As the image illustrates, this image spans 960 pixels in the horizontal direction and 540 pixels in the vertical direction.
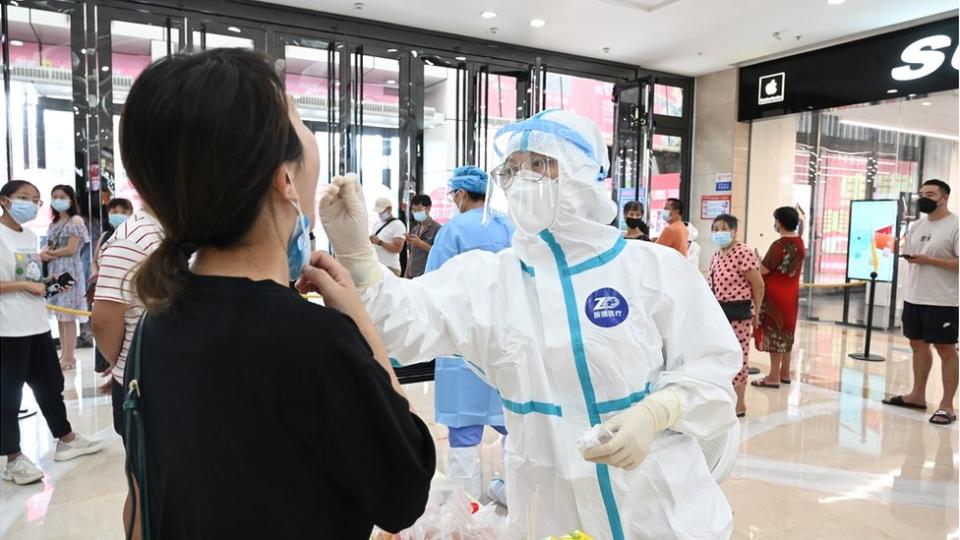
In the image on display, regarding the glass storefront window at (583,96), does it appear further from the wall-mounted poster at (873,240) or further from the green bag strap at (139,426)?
the green bag strap at (139,426)

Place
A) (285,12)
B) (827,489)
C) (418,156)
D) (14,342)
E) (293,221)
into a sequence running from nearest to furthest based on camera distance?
(293,221) → (14,342) → (827,489) → (285,12) → (418,156)

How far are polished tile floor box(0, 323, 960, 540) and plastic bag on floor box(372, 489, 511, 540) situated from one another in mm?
1890

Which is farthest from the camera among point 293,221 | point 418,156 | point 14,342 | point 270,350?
point 418,156

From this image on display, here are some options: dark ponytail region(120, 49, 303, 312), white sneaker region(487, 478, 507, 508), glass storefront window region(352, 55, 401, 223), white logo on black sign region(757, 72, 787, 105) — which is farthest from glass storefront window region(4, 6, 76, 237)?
white logo on black sign region(757, 72, 787, 105)

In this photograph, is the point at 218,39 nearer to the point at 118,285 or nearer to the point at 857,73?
the point at 118,285

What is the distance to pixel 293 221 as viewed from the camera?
0.80 metres

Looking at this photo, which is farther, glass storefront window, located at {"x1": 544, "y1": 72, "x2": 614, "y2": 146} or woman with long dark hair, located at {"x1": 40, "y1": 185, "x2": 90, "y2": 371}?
glass storefront window, located at {"x1": 544, "y1": 72, "x2": 614, "y2": 146}

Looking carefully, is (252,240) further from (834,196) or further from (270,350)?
(834,196)

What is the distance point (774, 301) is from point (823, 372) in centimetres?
130

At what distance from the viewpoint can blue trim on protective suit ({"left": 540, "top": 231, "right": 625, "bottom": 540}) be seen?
1327 millimetres

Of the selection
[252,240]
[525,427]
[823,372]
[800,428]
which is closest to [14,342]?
[525,427]

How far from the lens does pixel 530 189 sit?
5.03 ft

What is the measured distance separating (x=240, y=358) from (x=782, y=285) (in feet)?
16.4

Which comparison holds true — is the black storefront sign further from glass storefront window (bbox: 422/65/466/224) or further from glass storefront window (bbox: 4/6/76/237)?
glass storefront window (bbox: 4/6/76/237)
